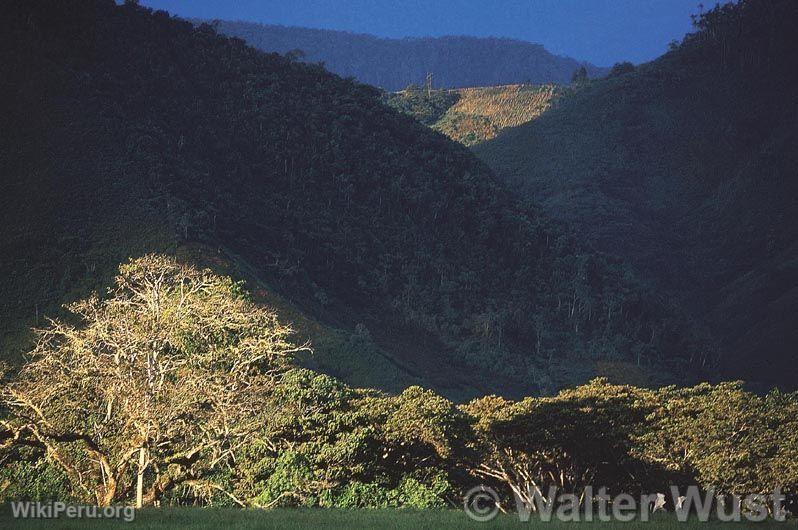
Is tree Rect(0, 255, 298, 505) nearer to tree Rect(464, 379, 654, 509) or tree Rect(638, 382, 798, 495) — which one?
tree Rect(464, 379, 654, 509)

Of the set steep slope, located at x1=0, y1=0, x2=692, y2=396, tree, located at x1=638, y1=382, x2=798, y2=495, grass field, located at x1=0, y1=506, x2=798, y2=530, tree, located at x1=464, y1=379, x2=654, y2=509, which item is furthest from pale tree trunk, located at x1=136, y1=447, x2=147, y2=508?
steep slope, located at x1=0, y1=0, x2=692, y2=396

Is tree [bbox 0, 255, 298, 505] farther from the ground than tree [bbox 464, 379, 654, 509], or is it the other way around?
tree [bbox 0, 255, 298, 505]

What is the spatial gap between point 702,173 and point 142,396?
15932 cm

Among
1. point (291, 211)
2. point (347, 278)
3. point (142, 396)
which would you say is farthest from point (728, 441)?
point (291, 211)

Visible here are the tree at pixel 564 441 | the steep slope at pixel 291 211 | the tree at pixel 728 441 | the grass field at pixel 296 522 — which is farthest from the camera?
the steep slope at pixel 291 211

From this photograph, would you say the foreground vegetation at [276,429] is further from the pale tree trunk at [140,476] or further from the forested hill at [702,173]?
the forested hill at [702,173]

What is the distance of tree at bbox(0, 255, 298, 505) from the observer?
82.5 ft

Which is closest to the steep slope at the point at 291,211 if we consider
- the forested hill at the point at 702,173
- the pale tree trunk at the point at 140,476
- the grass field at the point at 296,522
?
the forested hill at the point at 702,173

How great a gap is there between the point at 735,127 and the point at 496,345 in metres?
97.8

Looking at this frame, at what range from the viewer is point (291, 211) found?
110000 millimetres

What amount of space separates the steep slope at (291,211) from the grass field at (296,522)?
141 ft

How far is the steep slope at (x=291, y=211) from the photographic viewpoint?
80.7 m

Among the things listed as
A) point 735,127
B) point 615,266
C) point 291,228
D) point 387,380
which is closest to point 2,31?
point 291,228

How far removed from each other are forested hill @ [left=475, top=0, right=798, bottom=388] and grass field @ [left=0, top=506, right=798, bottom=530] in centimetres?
9262
